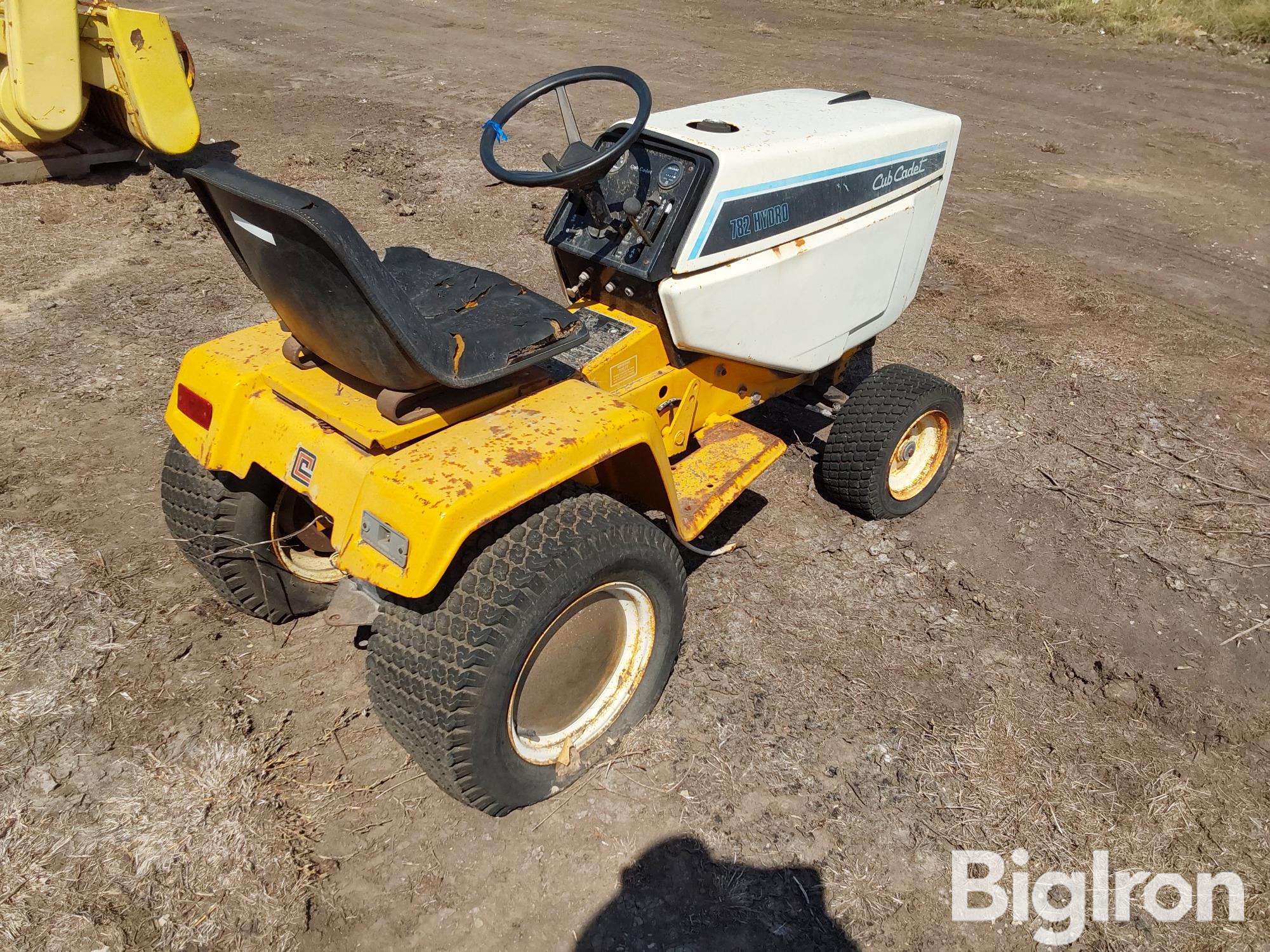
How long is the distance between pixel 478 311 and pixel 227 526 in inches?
38.5

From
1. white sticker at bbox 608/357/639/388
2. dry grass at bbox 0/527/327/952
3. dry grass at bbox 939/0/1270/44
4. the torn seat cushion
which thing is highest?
the torn seat cushion

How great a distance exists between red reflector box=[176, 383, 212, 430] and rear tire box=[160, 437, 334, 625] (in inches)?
6.2

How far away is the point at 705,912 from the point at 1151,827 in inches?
50.5

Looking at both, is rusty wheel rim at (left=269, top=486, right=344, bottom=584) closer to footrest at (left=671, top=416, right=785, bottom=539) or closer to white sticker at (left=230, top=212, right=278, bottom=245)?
white sticker at (left=230, top=212, right=278, bottom=245)

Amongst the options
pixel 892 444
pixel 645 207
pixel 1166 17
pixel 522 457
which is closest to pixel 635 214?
pixel 645 207

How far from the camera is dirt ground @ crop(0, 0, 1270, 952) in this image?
222 cm

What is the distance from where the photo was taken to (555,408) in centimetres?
224

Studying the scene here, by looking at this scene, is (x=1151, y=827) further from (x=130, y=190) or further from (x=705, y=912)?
(x=130, y=190)

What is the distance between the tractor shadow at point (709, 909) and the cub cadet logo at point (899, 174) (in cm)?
231

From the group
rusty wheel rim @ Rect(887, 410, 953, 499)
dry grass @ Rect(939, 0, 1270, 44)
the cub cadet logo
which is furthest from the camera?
dry grass @ Rect(939, 0, 1270, 44)

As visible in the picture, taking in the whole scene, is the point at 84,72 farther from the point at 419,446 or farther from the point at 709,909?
the point at 709,909

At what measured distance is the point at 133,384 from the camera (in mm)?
4125

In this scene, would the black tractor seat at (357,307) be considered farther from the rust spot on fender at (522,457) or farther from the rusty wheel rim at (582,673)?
the rusty wheel rim at (582,673)

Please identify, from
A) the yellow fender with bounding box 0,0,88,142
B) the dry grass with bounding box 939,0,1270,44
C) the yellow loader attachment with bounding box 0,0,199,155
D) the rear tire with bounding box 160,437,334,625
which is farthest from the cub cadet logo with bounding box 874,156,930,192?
the dry grass with bounding box 939,0,1270,44
